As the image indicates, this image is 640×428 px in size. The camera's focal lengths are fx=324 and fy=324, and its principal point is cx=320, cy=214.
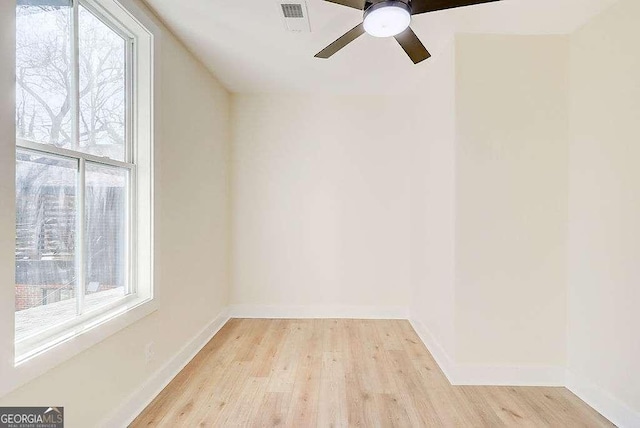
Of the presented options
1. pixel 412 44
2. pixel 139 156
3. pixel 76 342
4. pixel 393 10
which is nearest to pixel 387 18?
pixel 393 10

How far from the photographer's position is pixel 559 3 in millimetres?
2025

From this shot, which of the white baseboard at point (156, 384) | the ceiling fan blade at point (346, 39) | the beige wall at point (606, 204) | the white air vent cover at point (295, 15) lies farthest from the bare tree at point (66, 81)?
the beige wall at point (606, 204)

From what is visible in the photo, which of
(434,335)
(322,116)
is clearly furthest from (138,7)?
(434,335)

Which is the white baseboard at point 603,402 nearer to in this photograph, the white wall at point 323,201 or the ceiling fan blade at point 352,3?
the white wall at point 323,201

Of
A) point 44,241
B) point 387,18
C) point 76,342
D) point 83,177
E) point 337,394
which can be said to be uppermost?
point 387,18

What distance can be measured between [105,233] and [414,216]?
2.90m

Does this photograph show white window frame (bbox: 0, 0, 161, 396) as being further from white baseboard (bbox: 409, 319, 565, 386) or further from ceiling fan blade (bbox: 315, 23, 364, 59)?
white baseboard (bbox: 409, 319, 565, 386)

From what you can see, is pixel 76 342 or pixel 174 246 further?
pixel 174 246

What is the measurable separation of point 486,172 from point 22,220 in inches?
108

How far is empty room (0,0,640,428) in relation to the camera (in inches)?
60.5

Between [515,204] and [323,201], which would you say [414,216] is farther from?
[515,204]

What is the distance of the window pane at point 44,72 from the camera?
1.41 meters

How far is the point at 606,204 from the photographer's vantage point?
6.84 feet

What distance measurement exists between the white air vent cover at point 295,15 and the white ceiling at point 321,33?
0.04 metres
